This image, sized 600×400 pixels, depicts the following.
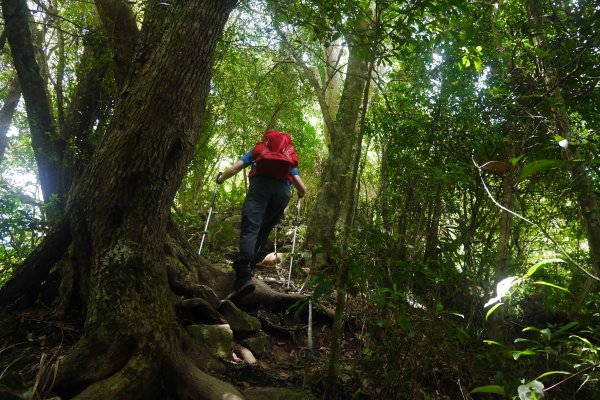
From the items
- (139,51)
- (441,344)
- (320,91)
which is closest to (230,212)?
(320,91)

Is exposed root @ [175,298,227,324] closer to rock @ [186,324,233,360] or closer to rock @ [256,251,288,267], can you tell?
rock @ [186,324,233,360]

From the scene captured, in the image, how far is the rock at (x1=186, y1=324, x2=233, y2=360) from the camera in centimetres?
346

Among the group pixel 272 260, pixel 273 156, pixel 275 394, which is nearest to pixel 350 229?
pixel 275 394

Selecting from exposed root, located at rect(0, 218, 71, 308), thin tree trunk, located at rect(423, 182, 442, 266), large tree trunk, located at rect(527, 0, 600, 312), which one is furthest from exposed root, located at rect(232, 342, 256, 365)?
large tree trunk, located at rect(527, 0, 600, 312)

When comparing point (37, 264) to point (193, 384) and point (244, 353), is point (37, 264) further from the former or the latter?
point (244, 353)

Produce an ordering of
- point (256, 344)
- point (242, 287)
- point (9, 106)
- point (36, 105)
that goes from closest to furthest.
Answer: point (256, 344) → point (242, 287) → point (36, 105) → point (9, 106)

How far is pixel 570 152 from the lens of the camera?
9.91 feet

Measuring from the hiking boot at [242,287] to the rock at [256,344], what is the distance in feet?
1.78

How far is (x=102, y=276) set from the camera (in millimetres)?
2916

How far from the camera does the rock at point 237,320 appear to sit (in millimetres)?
3984

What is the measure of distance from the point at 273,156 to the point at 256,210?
0.65 metres

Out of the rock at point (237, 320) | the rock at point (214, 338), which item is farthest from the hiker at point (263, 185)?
the rock at point (214, 338)

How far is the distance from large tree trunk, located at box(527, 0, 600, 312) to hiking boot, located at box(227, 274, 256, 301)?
9.92 feet

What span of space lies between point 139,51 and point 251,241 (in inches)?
85.7
